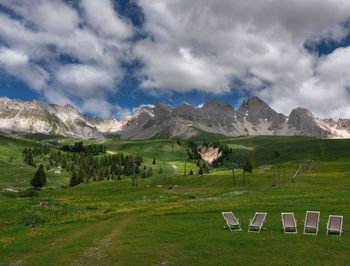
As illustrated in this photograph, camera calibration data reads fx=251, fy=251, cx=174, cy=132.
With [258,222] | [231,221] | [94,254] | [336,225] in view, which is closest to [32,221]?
[94,254]

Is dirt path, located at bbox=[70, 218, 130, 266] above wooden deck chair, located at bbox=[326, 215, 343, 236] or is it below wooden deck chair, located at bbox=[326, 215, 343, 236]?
below

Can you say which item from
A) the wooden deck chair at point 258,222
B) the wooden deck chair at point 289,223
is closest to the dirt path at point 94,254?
the wooden deck chair at point 258,222

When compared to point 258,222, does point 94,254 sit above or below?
below

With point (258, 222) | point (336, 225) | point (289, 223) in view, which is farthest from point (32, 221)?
point (336, 225)

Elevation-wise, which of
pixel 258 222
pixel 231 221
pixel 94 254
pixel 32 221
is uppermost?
pixel 258 222

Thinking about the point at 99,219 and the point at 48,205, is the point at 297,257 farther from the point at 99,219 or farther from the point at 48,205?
the point at 48,205

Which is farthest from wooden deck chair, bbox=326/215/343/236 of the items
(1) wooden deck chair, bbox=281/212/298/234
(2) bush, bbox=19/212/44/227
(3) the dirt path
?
(2) bush, bbox=19/212/44/227

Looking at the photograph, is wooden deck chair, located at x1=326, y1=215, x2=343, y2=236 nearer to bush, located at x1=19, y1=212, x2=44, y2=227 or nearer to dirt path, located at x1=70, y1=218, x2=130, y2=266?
dirt path, located at x1=70, y1=218, x2=130, y2=266

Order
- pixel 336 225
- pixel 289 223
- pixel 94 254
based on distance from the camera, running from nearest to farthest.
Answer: pixel 94 254 < pixel 336 225 < pixel 289 223

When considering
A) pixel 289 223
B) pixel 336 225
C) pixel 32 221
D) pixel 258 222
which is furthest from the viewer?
pixel 32 221

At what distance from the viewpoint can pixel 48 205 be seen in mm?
58375

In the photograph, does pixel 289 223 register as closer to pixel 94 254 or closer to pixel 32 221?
pixel 94 254

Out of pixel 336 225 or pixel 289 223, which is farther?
pixel 289 223

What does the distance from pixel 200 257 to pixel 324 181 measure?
305ft
